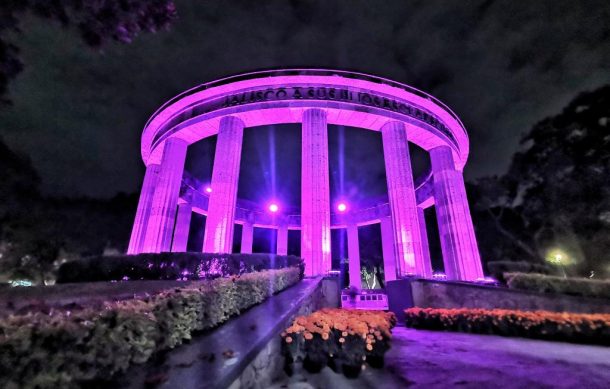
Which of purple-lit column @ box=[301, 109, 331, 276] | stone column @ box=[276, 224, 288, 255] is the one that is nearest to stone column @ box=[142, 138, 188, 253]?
purple-lit column @ box=[301, 109, 331, 276]

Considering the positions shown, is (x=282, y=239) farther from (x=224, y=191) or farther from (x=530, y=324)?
(x=530, y=324)

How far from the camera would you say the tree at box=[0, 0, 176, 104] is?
5.16m

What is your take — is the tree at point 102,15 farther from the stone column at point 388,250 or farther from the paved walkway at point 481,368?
the stone column at point 388,250

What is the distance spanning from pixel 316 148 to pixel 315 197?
3662mm

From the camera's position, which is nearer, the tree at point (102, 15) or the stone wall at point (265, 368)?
the stone wall at point (265, 368)

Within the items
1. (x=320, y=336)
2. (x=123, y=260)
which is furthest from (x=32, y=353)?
(x=123, y=260)

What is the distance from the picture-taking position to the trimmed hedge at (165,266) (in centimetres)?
1402

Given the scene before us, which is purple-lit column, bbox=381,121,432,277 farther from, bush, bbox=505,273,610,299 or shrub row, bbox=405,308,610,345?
shrub row, bbox=405,308,610,345

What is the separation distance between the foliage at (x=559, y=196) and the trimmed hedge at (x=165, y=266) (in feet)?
72.6

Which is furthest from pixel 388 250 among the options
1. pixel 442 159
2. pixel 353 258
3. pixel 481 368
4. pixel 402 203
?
pixel 481 368

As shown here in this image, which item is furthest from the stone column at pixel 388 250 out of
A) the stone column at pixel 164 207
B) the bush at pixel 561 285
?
the stone column at pixel 164 207

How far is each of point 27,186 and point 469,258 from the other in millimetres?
34190

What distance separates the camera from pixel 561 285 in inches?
449

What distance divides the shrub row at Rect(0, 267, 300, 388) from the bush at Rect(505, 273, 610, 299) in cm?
1394
